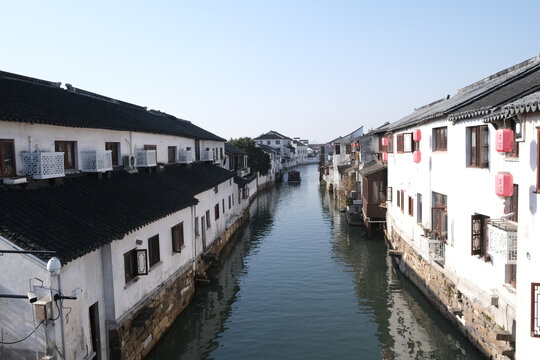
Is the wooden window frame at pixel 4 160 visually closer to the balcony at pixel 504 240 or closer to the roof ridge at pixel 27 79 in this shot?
the roof ridge at pixel 27 79

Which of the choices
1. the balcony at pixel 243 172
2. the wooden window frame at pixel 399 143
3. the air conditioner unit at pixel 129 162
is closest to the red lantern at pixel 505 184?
the wooden window frame at pixel 399 143

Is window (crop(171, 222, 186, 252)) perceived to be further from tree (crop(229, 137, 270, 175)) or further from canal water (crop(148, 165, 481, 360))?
tree (crop(229, 137, 270, 175))

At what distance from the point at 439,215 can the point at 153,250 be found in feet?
39.8

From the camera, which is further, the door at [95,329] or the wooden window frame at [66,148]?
the wooden window frame at [66,148]

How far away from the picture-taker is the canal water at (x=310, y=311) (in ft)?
47.4

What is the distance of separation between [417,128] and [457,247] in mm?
7876

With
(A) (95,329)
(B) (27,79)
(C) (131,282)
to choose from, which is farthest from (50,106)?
(A) (95,329)

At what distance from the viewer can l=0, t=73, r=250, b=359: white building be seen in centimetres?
919

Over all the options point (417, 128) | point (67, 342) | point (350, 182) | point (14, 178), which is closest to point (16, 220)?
point (14, 178)

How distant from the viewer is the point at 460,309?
1435 centimetres

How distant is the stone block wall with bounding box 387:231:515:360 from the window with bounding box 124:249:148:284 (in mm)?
→ 11030

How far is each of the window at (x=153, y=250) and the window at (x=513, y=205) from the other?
39.7 ft

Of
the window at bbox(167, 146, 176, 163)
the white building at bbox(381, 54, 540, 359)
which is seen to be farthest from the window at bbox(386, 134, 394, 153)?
the window at bbox(167, 146, 176, 163)

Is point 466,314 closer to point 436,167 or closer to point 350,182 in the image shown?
point 436,167
